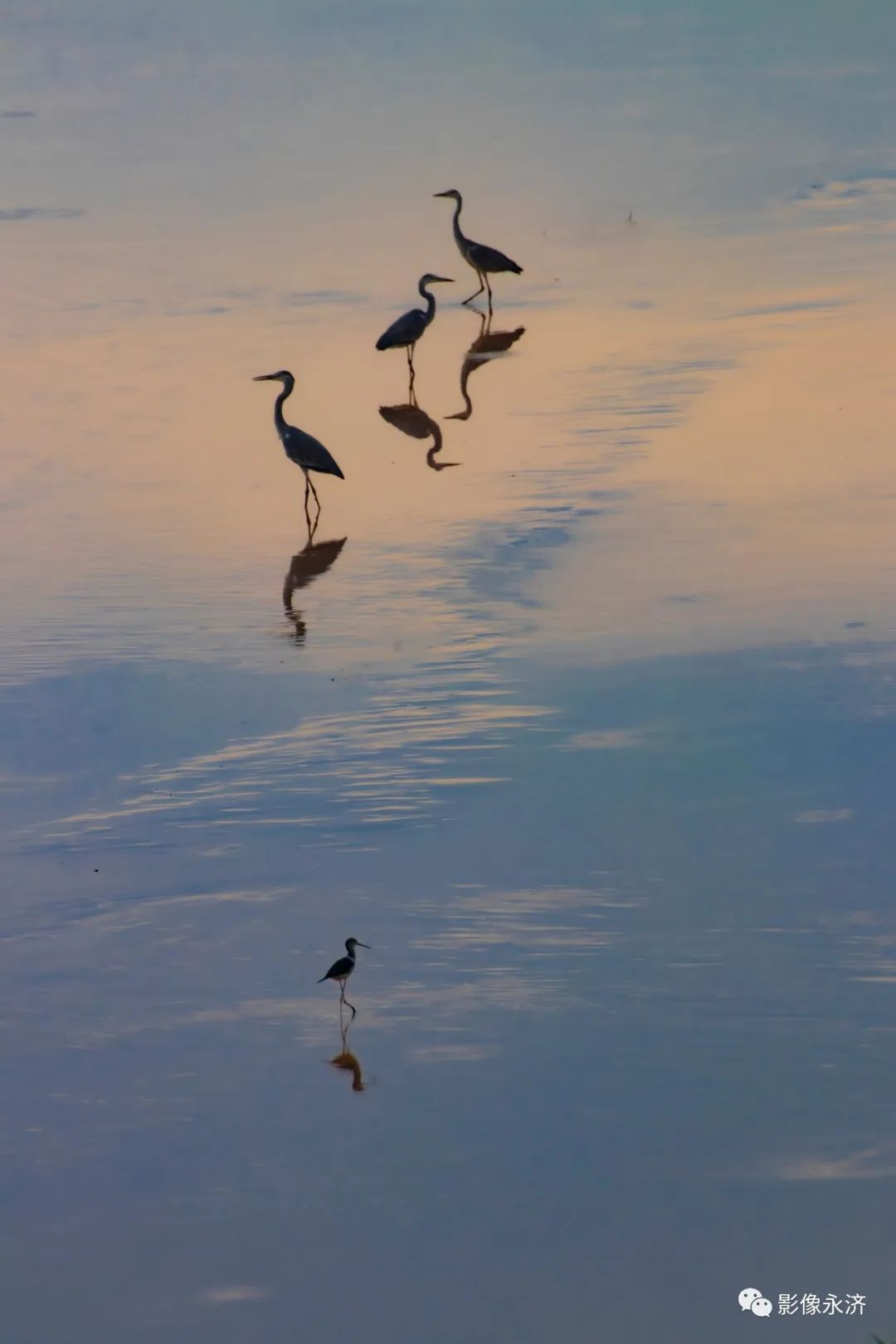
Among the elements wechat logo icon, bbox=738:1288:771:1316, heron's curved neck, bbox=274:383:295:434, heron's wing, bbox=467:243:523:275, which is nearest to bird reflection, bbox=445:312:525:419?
heron's wing, bbox=467:243:523:275

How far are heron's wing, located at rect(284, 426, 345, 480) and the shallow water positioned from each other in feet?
0.94

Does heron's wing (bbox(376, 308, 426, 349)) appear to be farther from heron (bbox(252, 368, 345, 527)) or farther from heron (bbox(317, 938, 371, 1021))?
heron (bbox(317, 938, 371, 1021))

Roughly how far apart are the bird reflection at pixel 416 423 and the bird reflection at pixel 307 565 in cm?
141

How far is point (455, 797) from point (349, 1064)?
6.81ft

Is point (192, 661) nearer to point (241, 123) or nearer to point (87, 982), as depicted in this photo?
point (87, 982)

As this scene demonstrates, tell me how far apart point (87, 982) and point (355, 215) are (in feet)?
53.0

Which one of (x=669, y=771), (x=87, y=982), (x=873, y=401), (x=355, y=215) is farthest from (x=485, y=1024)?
(x=355, y=215)

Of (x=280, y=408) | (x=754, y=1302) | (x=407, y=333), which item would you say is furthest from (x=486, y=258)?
(x=754, y=1302)

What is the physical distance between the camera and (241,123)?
2886 centimetres

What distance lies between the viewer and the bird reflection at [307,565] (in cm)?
1083

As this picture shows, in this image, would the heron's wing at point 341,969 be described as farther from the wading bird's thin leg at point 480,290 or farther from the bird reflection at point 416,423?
the wading bird's thin leg at point 480,290

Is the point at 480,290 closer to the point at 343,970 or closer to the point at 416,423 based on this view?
the point at 416,423

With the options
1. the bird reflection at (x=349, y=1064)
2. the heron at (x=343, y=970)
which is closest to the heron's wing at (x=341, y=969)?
the heron at (x=343, y=970)

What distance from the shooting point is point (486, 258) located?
18625 millimetres
